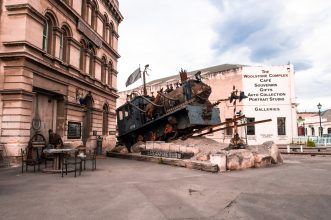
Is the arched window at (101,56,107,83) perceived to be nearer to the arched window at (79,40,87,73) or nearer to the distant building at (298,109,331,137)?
the arched window at (79,40,87,73)

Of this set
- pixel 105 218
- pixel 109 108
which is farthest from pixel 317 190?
pixel 109 108

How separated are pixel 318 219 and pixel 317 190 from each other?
231cm

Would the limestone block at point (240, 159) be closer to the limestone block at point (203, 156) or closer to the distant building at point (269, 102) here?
the limestone block at point (203, 156)

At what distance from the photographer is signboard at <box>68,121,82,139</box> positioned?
16375mm

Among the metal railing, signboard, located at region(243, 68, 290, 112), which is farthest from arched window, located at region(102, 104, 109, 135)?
the metal railing

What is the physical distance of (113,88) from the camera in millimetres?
24750

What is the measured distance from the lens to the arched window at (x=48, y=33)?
561 inches

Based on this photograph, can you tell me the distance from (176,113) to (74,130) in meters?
6.83

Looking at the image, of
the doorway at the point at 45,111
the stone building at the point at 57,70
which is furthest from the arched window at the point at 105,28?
the doorway at the point at 45,111

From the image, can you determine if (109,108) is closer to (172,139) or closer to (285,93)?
(172,139)

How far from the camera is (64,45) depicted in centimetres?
1625

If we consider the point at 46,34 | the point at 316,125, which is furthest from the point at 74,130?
the point at 316,125

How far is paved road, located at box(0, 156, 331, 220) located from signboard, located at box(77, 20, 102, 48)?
39.5ft

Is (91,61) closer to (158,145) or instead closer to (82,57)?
(82,57)
